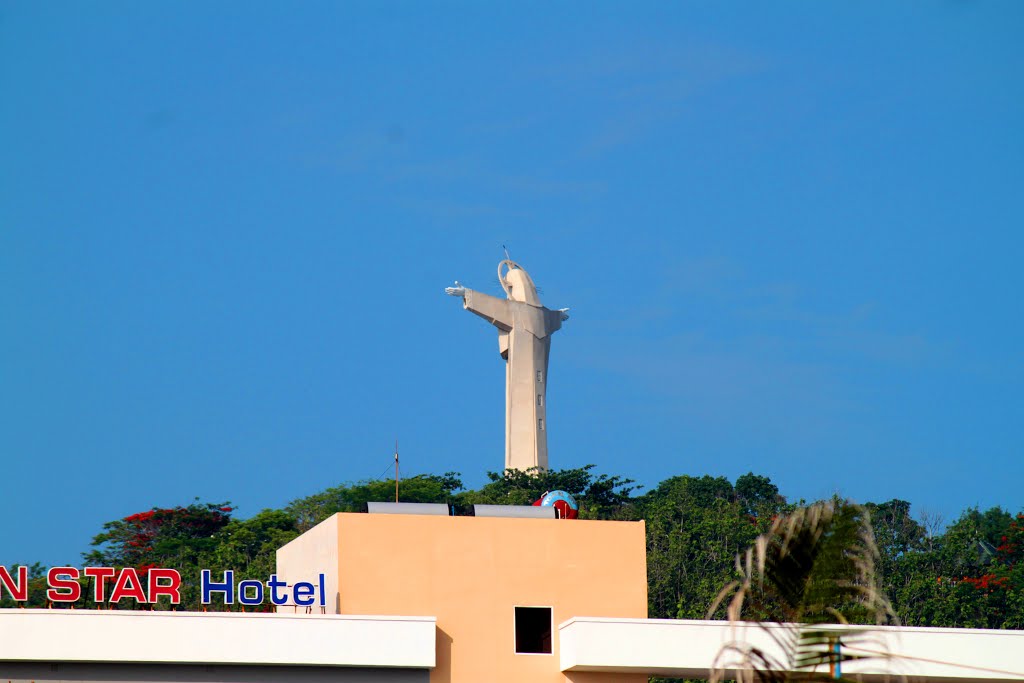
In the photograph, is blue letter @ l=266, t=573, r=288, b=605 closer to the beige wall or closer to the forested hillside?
the beige wall

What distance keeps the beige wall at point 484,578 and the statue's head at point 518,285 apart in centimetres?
7516

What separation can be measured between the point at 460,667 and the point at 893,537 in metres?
65.8

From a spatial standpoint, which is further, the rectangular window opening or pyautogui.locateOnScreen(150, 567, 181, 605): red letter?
the rectangular window opening

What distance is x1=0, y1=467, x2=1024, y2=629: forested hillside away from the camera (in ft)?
278

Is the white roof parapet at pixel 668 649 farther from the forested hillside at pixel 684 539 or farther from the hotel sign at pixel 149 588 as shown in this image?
the forested hillside at pixel 684 539

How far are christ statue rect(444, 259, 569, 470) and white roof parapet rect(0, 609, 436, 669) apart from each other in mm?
72522

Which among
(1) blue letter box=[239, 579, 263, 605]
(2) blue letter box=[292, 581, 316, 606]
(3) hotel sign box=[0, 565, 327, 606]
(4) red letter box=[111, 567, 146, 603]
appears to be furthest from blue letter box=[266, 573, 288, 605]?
(4) red letter box=[111, 567, 146, 603]

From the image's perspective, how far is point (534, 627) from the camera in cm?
4184

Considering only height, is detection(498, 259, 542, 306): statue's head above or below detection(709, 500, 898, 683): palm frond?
above

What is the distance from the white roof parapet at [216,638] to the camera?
124ft

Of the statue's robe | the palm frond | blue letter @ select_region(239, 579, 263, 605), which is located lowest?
the palm frond

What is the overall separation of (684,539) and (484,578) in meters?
52.0

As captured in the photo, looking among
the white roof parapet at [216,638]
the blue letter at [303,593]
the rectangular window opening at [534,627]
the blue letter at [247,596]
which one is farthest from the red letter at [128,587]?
the rectangular window opening at [534,627]

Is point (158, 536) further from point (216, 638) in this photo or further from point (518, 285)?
point (216, 638)
